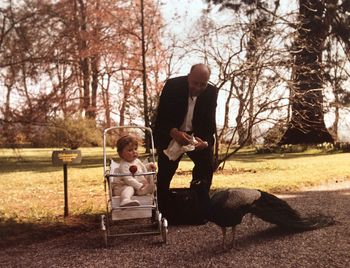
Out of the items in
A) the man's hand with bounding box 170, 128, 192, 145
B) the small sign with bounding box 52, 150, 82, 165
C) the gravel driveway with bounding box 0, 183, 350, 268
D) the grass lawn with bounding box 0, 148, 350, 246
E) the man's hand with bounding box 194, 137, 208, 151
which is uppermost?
the man's hand with bounding box 170, 128, 192, 145

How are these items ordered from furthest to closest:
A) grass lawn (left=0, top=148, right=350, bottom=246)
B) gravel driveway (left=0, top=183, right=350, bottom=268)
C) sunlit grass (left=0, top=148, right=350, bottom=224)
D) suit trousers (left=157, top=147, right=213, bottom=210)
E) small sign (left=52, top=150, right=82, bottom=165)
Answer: sunlit grass (left=0, top=148, right=350, bottom=224), grass lawn (left=0, top=148, right=350, bottom=246), small sign (left=52, top=150, right=82, bottom=165), suit trousers (left=157, top=147, right=213, bottom=210), gravel driveway (left=0, top=183, right=350, bottom=268)

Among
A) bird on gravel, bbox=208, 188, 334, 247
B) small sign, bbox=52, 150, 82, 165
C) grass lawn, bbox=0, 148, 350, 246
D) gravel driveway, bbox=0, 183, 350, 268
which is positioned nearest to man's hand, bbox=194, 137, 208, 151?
bird on gravel, bbox=208, 188, 334, 247

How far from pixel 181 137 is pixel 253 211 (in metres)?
1.07

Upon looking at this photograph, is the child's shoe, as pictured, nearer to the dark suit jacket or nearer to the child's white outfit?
the child's white outfit

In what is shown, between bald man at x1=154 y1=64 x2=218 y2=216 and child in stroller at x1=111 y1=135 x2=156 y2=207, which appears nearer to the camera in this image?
child in stroller at x1=111 y1=135 x2=156 y2=207

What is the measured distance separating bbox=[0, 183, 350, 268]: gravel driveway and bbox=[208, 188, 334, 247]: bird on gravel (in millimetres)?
123

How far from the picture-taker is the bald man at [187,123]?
531 centimetres

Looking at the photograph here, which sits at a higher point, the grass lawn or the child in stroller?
the child in stroller

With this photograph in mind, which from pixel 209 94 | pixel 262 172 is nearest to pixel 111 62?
pixel 262 172

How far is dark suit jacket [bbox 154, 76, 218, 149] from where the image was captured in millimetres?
5309

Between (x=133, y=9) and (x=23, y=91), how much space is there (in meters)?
12.5

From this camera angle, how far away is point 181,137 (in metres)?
5.00

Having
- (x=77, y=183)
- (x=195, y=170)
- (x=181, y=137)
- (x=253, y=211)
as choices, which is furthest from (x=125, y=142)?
(x=77, y=183)

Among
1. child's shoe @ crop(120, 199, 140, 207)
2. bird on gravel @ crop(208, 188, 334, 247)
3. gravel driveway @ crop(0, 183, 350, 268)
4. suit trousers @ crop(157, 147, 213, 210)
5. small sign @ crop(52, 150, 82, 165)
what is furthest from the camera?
small sign @ crop(52, 150, 82, 165)
